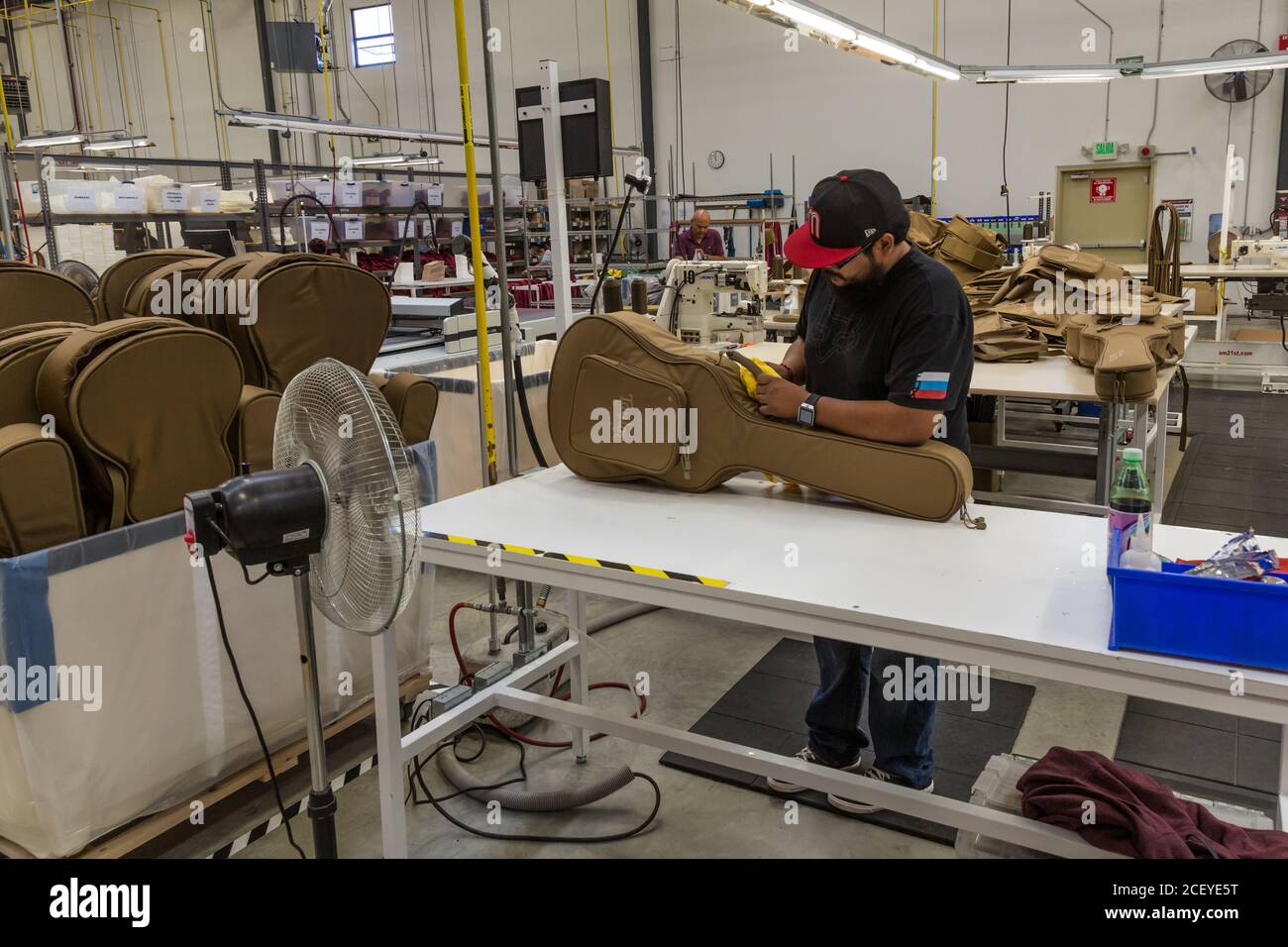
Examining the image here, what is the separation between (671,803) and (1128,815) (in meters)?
1.19

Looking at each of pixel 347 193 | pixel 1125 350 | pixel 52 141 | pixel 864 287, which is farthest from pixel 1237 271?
pixel 52 141

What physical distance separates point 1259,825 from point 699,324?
285cm

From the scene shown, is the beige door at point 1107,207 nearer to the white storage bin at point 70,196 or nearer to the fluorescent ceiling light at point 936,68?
the fluorescent ceiling light at point 936,68

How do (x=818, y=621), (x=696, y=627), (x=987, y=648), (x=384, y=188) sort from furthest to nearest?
(x=384, y=188) → (x=696, y=627) → (x=818, y=621) → (x=987, y=648)

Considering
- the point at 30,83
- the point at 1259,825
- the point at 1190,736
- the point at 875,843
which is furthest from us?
the point at 30,83

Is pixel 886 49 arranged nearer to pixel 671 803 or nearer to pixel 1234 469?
pixel 1234 469

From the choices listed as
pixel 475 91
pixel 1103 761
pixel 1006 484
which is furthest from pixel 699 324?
pixel 475 91

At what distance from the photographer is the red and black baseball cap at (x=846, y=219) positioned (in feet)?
6.28

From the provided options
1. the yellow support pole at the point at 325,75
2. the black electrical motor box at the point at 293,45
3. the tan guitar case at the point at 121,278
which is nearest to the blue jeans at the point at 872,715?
the tan guitar case at the point at 121,278

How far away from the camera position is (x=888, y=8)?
9.80 m

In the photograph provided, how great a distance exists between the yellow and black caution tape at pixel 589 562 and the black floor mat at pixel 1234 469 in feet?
12.1

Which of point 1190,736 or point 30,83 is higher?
point 30,83
